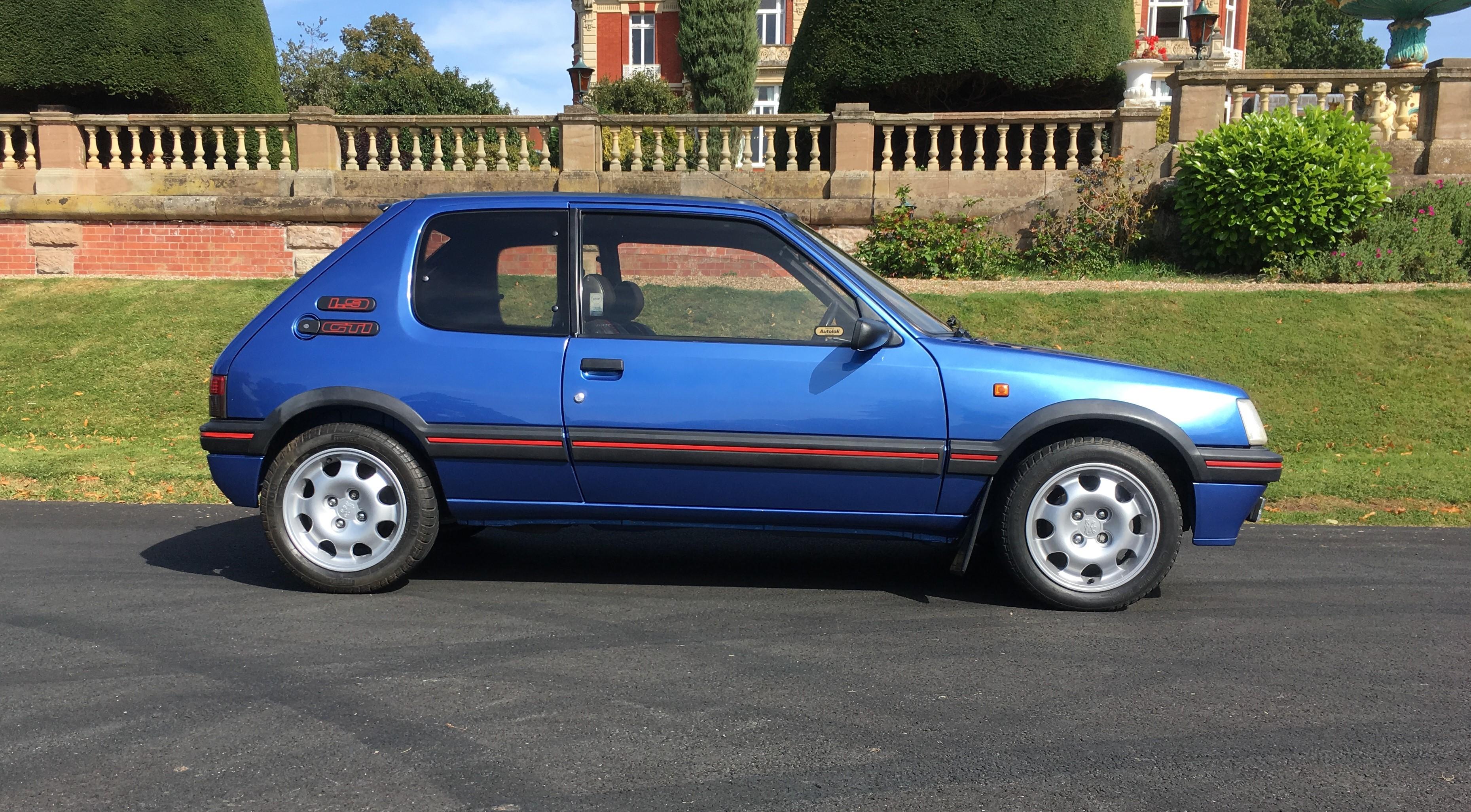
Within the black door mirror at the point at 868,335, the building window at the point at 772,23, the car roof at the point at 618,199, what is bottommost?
the black door mirror at the point at 868,335

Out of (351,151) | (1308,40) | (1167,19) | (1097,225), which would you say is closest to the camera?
(1097,225)

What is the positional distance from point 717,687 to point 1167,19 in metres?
41.6

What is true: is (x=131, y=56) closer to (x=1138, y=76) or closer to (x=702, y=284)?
(x=1138, y=76)

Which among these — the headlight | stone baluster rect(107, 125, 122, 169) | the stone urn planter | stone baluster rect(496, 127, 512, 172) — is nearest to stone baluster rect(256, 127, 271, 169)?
stone baluster rect(107, 125, 122, 169)

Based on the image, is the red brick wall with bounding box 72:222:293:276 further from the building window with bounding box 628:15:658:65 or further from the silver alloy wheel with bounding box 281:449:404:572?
the building window with bounding box 628:15:658:65

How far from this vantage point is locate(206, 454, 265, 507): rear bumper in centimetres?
505

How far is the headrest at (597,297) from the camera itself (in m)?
4.99

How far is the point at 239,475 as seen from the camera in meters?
5.07

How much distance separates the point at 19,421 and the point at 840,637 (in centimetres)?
872

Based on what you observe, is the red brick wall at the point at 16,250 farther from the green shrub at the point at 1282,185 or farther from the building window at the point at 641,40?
the building window at the point at 641,40

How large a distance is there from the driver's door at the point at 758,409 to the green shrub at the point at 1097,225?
9862 millimetres

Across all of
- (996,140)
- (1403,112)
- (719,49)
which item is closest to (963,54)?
(996,140)

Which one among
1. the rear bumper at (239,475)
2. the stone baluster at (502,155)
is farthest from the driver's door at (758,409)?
the stone baluster at (502,155)

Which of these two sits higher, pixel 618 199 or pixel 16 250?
pixel 618 199
